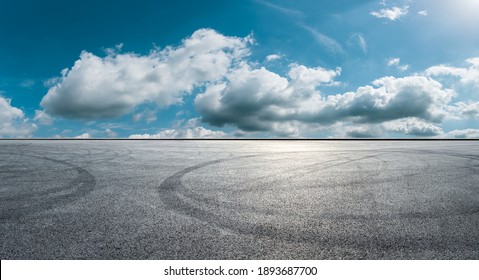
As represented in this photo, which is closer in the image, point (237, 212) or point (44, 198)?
point (237, 212)

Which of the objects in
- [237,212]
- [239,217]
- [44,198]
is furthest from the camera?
[44,198]

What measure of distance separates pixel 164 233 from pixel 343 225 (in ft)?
8.70

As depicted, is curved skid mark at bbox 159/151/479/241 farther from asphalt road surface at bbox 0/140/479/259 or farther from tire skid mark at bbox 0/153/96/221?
tire skid mark at bbox 0/153/96/221

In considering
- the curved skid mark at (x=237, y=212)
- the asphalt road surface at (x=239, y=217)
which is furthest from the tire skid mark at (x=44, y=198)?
the curved skid mark at (x=237, y=212)

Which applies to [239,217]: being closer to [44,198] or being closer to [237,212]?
[237,212]

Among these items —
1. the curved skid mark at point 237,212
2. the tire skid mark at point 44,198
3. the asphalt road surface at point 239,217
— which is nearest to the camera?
the asphalt road surface at point 239,217

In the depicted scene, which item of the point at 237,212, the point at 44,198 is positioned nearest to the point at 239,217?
the point at 237,212

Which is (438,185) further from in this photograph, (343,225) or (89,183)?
(89,183)

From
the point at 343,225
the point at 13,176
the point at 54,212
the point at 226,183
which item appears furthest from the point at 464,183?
the point at 13,176

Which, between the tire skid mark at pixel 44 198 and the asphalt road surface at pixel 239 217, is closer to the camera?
the asphalt road surface at pixel 239 217

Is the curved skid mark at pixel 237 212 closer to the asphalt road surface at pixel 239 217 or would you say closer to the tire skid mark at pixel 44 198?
the asphalt road surface at pixel 239 217

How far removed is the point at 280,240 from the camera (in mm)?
3809

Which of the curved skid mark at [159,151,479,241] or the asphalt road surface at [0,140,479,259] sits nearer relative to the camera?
the asphalt road surface at [0,140,479,259]

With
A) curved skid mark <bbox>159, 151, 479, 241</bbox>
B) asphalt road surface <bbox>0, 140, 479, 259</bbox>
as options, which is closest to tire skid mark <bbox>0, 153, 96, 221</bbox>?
asphalt road surface <bbox>0, 140, 479, 259</bbox>
